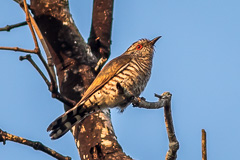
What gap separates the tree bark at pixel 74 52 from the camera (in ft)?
14.6

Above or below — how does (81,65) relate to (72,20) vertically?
below

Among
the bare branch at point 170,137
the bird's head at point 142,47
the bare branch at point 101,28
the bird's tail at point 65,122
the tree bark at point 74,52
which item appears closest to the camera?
the bare branch at point 170,137

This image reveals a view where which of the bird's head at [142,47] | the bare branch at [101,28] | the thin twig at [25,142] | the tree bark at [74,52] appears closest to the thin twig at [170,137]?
the tree bark at [74,52]

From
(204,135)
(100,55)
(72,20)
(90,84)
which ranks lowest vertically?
(204,135)

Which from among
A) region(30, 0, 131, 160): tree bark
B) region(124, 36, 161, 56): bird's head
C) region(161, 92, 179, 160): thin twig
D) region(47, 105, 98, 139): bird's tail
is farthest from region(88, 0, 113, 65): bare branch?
region(161, 92, 179, 160): thin twig

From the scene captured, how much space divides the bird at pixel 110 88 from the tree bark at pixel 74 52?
0.45ft

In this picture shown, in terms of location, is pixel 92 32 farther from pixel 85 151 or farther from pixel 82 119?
pixel 85 151

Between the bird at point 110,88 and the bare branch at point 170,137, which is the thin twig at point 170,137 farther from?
the bird at point 110,88

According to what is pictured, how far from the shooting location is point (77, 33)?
16.6 ft

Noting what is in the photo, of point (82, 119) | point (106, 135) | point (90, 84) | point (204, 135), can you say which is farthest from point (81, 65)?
point (204, 135)

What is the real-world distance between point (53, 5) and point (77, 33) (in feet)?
1.40

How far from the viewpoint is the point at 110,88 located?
5480 mm

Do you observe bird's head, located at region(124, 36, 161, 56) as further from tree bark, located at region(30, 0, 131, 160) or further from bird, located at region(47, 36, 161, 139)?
tree bark, located at region(30, 0, 131, 160)

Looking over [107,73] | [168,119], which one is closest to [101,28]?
[107,73]
